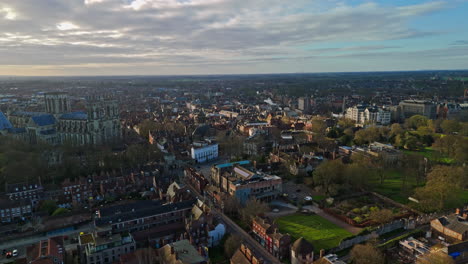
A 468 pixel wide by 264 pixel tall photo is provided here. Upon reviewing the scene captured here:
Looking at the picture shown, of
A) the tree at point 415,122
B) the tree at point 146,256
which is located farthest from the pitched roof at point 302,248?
the tree at point 415,122

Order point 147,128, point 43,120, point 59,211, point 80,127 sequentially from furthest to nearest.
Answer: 1. point 147,128
2. point 43,120
3. point 80,127
4. point 59,211

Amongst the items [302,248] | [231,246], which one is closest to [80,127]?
[231,246]

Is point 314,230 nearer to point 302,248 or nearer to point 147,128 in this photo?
point 302,248

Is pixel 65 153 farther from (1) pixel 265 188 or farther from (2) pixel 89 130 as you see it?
(1) pixel 265 188

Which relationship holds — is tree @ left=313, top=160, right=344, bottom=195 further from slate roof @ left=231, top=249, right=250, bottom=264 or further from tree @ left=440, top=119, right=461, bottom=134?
tree @ left=440, top=119, right=461, bottom=134

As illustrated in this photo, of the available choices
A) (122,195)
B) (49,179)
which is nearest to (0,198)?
(49,179)
